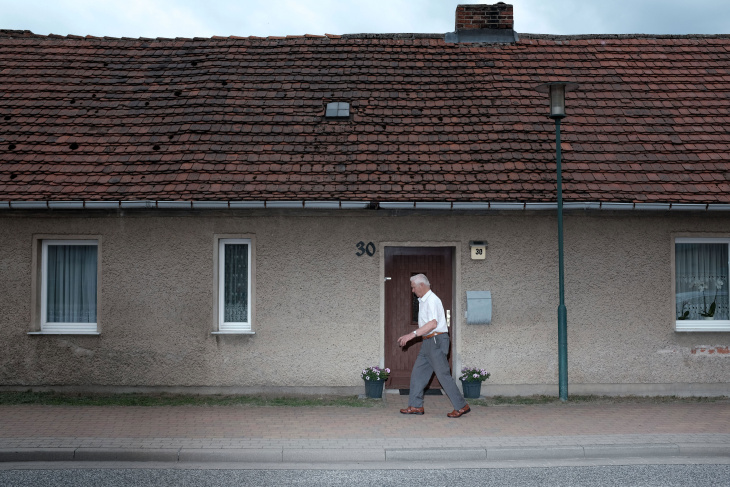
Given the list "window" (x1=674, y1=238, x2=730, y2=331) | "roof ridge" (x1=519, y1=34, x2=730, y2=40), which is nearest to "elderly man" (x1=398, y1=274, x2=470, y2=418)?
"window" (x1=674, y1=238, x2=730, y2=331)

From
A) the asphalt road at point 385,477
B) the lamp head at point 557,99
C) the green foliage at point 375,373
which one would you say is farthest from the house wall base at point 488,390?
the lamp head at point 557,99

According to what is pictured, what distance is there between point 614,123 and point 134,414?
7.99 m

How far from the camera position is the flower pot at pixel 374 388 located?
1023 cm

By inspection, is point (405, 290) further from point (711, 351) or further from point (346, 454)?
point (711, 351)

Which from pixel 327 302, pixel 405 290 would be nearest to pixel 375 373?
pixel 327 302

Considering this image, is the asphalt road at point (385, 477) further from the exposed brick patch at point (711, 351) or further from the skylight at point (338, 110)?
the skylight at point (338, 110)

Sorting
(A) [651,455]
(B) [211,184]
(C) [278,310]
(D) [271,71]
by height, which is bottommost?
(A) [651,455]

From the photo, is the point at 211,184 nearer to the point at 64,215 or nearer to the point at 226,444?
the point at 64,215

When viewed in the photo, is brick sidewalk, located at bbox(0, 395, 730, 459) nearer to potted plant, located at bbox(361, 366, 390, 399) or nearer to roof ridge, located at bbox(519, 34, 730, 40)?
potted plant, located at bbox(361, 366, 390, 399)

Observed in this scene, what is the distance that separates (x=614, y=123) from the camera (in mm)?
11562

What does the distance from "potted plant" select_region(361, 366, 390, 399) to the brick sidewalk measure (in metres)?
0.23

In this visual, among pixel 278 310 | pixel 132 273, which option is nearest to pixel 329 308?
pixel 278 310

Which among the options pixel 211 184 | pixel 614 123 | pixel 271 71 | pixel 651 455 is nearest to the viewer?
pixel 651 455

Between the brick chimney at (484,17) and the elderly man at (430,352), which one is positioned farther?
the brick chimney at (484,17)
